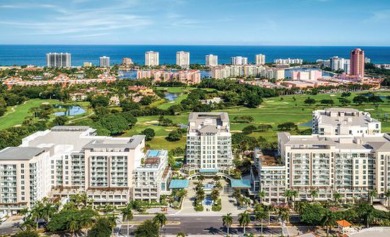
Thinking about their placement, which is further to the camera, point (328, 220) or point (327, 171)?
point (327, 171)

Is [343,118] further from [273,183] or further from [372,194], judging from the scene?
Result: [273,183]

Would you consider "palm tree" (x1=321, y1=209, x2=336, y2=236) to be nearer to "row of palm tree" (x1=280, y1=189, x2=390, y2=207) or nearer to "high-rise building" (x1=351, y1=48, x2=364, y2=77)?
"row of palm tree" (x1=280, y1=189, x2=390, y2=207)

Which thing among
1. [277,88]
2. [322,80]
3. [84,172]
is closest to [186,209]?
[84,172]

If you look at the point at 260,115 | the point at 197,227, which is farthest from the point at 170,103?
the point at 197,227

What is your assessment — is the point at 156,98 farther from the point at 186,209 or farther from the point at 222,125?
the point at 186,209

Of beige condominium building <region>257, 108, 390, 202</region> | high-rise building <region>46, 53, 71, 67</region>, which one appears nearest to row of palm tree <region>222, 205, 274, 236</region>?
beige condominium building <region>257, 108, 390, 202</region>

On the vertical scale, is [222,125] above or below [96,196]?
above
